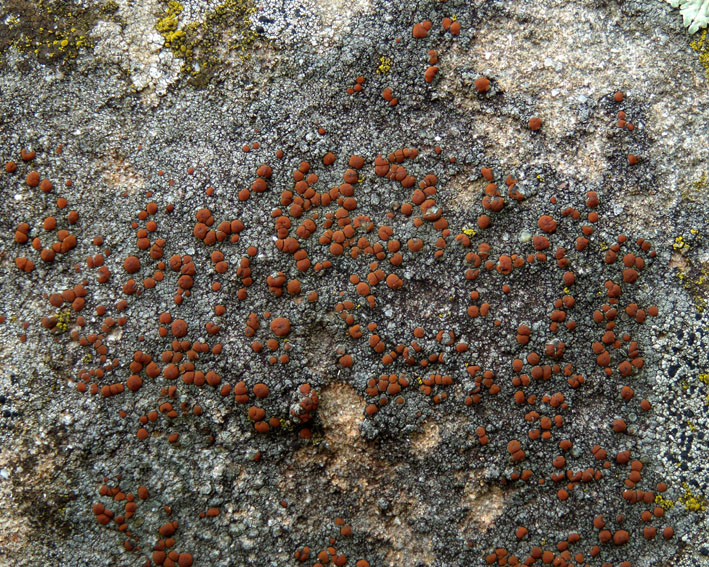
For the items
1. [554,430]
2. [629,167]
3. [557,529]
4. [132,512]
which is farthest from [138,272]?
[629,167]

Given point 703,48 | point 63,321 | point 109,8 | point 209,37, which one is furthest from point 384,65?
point 63,321

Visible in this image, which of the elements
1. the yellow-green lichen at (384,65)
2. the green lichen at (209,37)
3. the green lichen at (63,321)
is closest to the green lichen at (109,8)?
the green lichen at (209,37)

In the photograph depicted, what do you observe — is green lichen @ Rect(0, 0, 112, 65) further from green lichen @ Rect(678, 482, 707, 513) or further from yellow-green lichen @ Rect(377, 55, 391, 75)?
green lichen @ Rect(678, 482, 707, 513)

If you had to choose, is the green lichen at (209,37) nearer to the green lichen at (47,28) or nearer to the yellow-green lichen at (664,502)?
the green lichen at (47,28)

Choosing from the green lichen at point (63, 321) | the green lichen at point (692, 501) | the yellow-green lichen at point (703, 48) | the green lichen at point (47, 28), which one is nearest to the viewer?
the green lichen at point (692, 501)

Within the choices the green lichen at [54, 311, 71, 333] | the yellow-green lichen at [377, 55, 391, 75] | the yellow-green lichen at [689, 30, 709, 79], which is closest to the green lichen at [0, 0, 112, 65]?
the green lichen at [54, 311, 71, 333]

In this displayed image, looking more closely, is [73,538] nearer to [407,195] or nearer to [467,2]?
[407,195]
